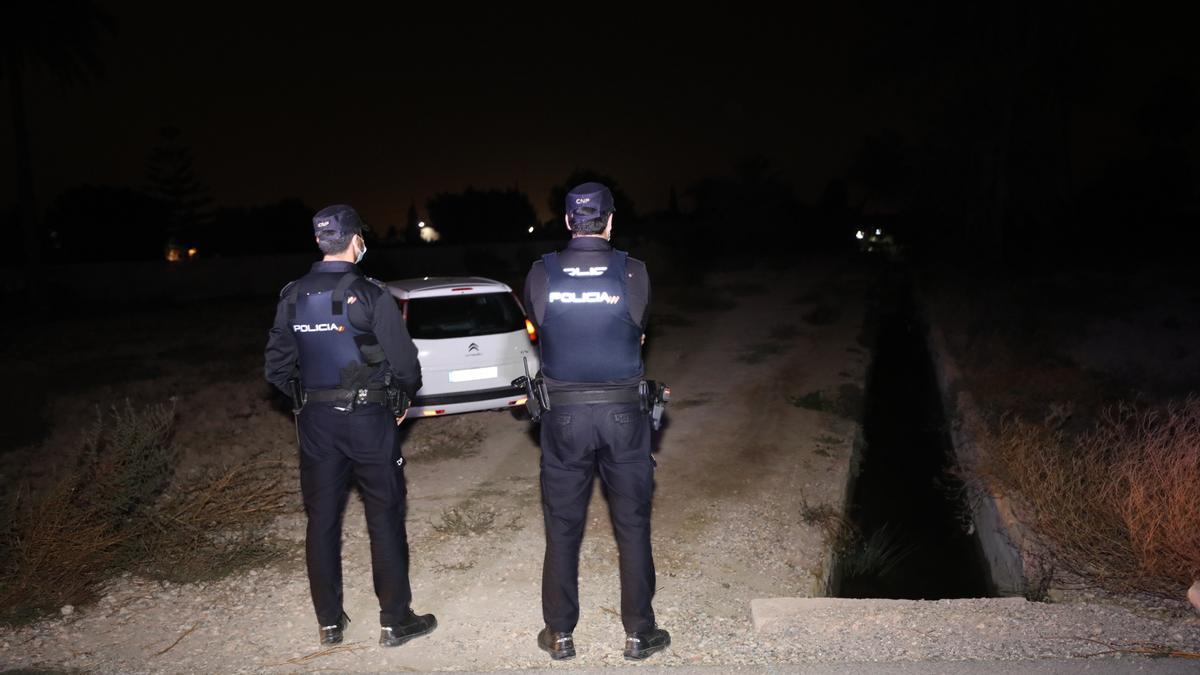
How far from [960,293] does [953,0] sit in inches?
530

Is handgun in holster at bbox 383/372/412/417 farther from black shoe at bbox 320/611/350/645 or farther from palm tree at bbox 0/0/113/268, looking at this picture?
palm tree at bbox 0/0/113/268

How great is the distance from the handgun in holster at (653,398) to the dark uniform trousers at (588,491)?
53 mm

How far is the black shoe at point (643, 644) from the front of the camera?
12.8ft

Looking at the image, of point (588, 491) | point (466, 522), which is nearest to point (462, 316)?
point (466, 522)

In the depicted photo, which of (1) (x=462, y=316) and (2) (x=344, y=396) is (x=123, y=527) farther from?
(1) (x=462, y=316)

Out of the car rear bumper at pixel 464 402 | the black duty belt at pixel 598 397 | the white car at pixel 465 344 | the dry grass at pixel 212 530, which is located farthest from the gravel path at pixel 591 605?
the black duty belt at pixel 598 397

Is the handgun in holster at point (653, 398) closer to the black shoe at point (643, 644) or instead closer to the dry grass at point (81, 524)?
the black shoe at point (643, 644)

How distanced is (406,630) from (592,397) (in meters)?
1.51

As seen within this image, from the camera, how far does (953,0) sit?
30766 mm

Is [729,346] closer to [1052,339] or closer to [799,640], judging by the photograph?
[1052,339]

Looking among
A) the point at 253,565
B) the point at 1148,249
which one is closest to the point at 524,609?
the point at 253,565

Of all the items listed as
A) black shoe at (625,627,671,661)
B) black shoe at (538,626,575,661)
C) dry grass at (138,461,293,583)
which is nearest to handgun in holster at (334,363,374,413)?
black shoe at (538,626,575,661)

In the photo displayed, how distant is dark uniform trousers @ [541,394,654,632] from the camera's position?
12.3 ft

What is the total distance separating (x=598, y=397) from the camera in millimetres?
3740
